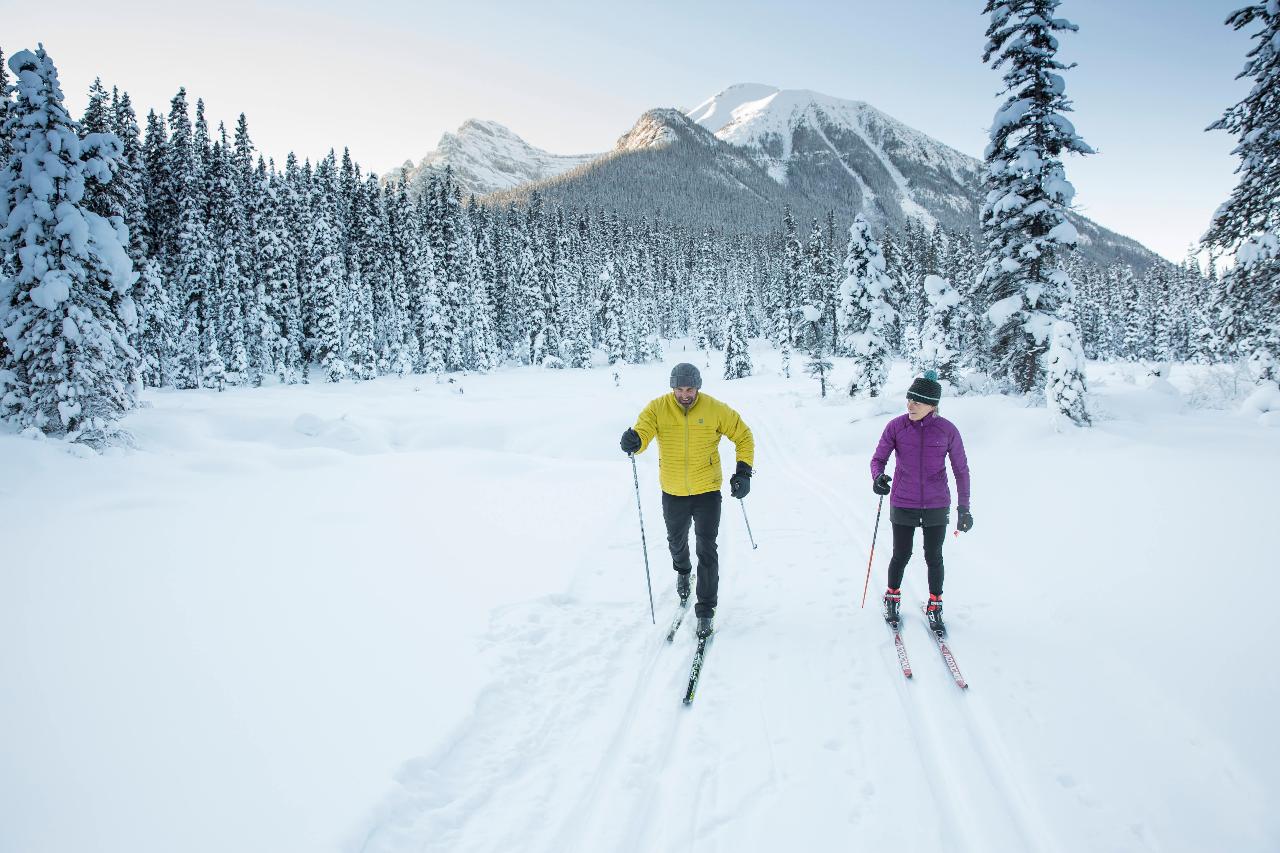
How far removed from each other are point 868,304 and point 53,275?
103ft

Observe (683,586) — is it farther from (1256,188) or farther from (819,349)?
(819,349)

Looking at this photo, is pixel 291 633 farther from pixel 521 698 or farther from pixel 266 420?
pixel 266 420

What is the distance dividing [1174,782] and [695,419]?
14.0 ft

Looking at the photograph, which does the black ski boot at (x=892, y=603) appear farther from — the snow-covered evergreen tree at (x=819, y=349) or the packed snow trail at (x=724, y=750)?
the snow-covered evergreen tree at (x=819, y=349)

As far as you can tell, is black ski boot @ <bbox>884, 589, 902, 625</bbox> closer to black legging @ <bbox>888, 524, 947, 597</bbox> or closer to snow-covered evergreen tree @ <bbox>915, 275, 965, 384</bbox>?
black legging @ <bbox>888, 524, 947, 597</bbox>

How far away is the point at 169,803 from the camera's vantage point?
3000mm

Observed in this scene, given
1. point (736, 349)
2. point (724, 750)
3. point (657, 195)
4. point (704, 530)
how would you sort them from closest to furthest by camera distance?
1. point (724, 750)
2. point (704, 530)
3. point (736, 349)
4. point (657, 195)

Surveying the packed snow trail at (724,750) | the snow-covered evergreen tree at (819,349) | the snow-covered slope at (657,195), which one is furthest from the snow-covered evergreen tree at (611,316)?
the snow-covered slope at (657,195)

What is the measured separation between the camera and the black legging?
552cm

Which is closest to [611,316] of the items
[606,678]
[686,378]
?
[686,378]

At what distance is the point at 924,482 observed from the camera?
5.45m

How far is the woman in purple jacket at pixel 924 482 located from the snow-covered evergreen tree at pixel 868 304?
25.4 m

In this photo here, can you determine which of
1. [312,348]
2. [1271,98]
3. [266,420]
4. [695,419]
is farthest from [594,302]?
[695,419]

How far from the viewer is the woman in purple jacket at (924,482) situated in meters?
5.41
